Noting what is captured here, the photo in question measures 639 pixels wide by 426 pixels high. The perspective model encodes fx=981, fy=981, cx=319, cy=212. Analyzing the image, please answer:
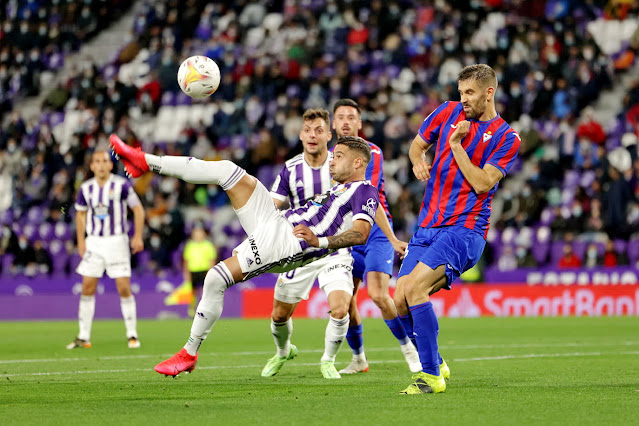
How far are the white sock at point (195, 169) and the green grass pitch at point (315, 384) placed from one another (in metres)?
1.61

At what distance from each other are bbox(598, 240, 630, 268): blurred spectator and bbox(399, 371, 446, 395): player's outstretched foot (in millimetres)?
13365

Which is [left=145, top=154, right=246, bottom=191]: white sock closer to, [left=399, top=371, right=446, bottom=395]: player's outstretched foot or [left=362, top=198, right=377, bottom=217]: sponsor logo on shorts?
[left=362, top=198, right=377, bottom=217]: sponsor logo on shorts

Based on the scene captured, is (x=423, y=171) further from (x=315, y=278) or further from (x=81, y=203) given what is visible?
(x=81, y=203)

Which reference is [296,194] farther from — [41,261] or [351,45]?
[351,45]

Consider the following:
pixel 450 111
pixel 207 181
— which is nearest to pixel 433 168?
pixel 450 111

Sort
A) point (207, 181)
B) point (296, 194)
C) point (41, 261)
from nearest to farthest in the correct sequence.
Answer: point (207, 181)
point (296, 194)
point (41, 261)

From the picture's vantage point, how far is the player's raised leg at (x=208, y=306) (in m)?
7.41

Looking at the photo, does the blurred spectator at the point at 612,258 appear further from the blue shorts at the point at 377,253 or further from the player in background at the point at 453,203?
the player in background at the point at 453,203

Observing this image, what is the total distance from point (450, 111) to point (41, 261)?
16.3 meters

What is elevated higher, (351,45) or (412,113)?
(351,45)

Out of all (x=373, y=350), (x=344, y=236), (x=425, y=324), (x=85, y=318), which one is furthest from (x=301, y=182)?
(x=85, y=318)

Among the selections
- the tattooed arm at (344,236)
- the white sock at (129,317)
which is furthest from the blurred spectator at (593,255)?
the tattooed arm at (344,236)

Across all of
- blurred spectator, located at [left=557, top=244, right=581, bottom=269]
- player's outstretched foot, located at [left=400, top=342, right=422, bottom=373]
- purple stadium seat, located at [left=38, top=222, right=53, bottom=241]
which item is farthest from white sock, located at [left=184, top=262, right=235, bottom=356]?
purple stadium seat, located at [left=38, top=222, right=53, bottom=241]

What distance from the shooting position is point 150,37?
93.5 ft
